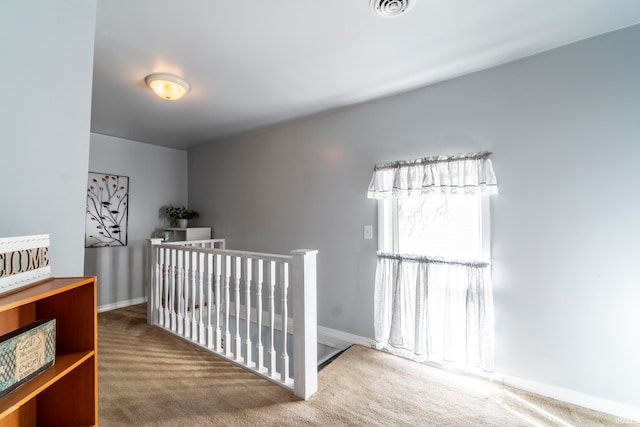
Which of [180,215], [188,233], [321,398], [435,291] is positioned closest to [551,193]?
Result: [435,291]

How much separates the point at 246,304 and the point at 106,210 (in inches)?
107

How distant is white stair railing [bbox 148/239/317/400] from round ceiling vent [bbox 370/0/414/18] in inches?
56.5

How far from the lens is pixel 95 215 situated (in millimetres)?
3418

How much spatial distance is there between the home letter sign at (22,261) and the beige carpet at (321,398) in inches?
43.6

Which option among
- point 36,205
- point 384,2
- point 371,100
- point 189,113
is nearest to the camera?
point 36,205

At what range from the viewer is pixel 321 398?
178 centimetres

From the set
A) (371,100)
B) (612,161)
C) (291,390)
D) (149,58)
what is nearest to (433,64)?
(371,100)

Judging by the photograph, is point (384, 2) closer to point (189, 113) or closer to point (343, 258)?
point (343, 258)

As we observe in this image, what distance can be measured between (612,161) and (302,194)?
7.86ft

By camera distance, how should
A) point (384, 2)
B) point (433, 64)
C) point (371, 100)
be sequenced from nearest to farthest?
point (384, 2) → point (433, 64) → point (371, 100)

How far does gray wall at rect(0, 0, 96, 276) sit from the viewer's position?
1067 millimetres

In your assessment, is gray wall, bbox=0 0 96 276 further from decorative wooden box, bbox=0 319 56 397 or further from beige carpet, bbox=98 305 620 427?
beige carpet, bbox=98 305 620 427

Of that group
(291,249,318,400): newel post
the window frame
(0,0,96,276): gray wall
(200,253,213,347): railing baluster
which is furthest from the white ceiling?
(200,253,213,347): railing baluster

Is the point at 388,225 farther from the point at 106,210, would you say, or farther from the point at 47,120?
the point at 106,210
